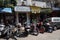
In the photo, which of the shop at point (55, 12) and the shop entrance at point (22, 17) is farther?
the shop at point (55, 12)

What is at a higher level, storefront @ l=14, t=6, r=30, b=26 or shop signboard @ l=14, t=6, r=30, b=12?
shop signboard @ l=14, t=6, r=30, b=12

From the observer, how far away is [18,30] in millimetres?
17141

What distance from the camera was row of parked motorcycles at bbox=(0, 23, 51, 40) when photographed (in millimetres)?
15602

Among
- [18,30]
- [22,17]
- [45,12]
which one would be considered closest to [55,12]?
[45,12]

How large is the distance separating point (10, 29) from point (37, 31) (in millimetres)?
3756

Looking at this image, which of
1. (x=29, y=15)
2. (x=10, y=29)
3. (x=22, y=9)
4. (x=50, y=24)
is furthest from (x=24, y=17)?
(x=10, y=29)

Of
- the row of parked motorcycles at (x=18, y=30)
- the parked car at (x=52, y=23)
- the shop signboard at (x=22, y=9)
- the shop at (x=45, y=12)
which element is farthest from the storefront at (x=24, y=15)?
the row of parked motorcycles at (x=18, y=30)

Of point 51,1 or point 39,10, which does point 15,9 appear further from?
point 51,1

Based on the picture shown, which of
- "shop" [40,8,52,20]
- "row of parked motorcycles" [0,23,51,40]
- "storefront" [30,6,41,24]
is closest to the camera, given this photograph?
"row of parked motorcycles" [0,23,51,40]

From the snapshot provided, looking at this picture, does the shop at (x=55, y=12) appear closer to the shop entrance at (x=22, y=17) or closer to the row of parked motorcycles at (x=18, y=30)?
the shop entrance at (x=22, y=17)

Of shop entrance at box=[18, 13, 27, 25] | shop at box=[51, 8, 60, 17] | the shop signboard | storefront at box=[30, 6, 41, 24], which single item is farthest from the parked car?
shop at box=[51, 8, 60, 17]

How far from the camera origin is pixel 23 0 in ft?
81.1

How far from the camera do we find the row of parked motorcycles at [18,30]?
15.6 m

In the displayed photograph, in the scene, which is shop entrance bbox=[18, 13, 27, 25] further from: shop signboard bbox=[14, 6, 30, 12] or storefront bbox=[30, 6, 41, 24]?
shop signboard bbox=[14, 6, 30, 12]
